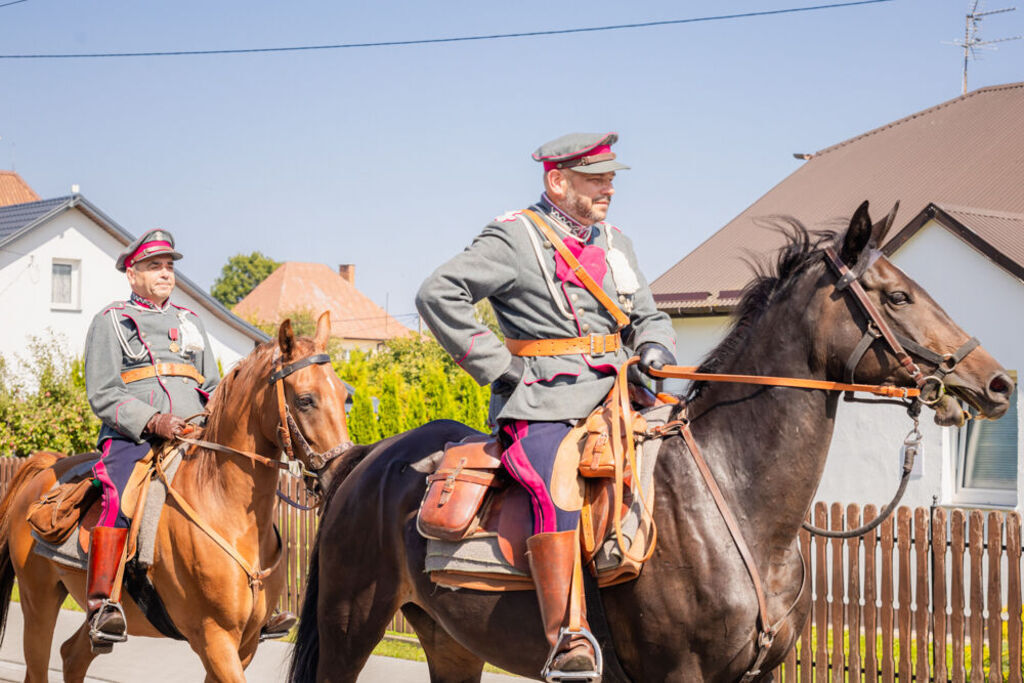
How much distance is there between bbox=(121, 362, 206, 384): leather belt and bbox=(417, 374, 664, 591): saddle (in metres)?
2.50

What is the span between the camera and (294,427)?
18.2 ft

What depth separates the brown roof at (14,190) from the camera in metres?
41.8

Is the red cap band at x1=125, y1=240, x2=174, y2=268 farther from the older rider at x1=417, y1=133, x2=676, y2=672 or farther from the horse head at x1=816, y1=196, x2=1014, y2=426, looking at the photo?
the horse head at x1=816, y1=196, x2=1014, y2=426

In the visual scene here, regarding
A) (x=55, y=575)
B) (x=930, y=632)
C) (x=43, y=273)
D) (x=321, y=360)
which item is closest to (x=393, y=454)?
(x=321, y=360)

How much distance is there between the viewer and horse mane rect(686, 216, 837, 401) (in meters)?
4.00

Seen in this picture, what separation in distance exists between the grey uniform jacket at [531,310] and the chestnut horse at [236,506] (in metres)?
1.48

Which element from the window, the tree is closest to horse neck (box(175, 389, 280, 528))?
the window

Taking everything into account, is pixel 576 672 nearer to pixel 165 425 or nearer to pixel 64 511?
pixel 165 425

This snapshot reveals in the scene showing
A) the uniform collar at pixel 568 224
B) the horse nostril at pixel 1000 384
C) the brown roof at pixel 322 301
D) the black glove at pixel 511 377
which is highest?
the brown roof at pixel 322 301

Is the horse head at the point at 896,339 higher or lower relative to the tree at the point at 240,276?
lower

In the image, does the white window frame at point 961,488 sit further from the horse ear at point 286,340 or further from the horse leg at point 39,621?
the horse leg at point 39,621

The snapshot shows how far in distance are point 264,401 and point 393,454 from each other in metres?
1.11

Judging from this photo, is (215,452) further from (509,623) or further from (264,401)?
(509,623)

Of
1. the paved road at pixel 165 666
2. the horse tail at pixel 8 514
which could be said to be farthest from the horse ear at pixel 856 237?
the horse tail at pixel 8 514
